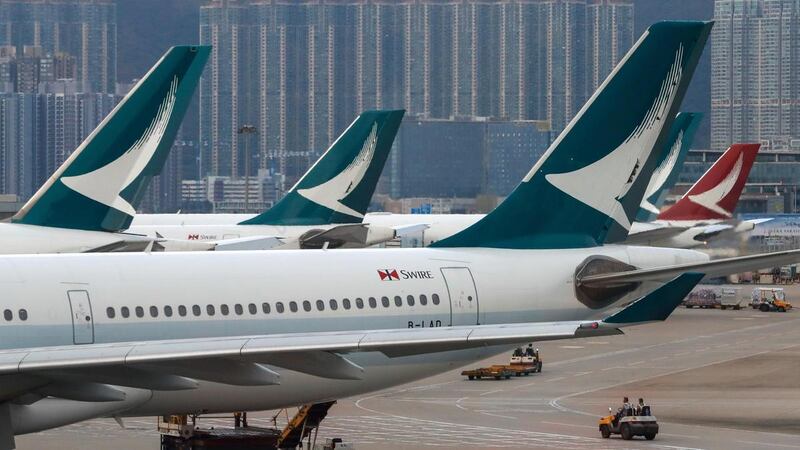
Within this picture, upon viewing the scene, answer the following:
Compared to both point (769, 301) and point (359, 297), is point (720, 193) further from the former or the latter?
point (359, 297)

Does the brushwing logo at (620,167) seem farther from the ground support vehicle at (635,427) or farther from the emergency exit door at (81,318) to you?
the emergency exit door at (81,318)

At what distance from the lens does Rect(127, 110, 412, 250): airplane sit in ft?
234

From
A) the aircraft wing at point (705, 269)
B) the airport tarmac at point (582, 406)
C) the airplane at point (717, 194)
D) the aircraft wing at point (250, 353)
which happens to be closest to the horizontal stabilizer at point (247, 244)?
the airport tarmac at point (582, 406)

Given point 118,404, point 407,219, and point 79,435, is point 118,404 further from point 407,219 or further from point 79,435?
point 407,219

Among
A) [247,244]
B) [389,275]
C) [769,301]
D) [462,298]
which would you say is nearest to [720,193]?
[769,301]

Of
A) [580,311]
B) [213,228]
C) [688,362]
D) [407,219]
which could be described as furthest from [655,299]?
[407,219]

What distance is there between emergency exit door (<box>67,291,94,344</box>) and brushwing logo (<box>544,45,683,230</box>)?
11.5 meters

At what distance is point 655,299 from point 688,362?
40.2 m

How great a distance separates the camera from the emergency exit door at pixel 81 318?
31797mm

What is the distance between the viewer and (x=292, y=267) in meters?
35.1

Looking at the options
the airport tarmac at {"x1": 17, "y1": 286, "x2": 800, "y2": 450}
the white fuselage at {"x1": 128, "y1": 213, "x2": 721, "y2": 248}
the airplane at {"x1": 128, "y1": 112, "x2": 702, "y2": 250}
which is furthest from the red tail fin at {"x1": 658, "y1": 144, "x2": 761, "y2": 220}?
the airport tarmac at {"x1": 17, "y1": 286, "x2": 800, "y2": 450}

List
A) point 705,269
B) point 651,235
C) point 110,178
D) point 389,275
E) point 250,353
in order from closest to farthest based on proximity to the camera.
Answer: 1. point 250,353
2. point 705,269
3. point 389,275
4. point 110,178
5. point 651,235

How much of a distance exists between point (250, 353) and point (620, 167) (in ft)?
43.4

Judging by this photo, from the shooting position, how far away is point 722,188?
11112 centimetres
